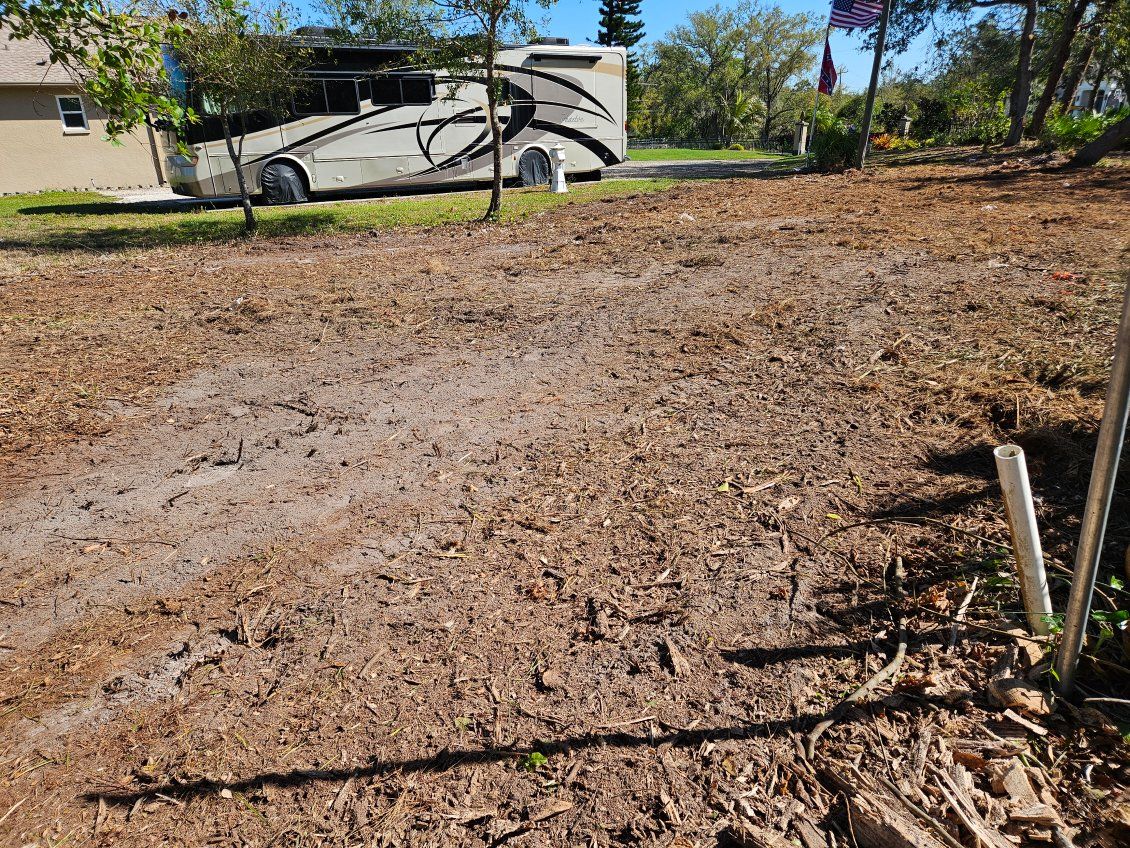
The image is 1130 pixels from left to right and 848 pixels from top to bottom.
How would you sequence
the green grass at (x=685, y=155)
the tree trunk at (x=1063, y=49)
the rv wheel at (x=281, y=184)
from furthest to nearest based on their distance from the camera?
the green grass at (x=685, y=155) → the tree trunk at (x=1063, y=49) → the rv wheel at (x=281, y=184)

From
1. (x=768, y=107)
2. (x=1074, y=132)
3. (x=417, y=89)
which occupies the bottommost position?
(x=1074, y=132)

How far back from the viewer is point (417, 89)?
17219 mm

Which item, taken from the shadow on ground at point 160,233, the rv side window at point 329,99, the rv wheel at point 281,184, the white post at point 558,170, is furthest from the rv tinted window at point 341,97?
the white post at point 558,170

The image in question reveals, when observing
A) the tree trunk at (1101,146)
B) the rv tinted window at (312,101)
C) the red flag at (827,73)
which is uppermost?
the red flag at (827,73)

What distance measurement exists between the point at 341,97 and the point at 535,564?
16987 millimetres

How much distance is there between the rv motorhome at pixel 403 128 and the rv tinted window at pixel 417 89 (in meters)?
0.03

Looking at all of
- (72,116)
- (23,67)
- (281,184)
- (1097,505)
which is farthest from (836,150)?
(23,67)

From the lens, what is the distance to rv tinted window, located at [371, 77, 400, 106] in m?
16.7

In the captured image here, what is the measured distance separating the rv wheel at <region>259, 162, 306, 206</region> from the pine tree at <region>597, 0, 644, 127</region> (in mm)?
41970

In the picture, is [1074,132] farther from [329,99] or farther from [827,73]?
[329,99]

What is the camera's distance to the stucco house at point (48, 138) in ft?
72.3

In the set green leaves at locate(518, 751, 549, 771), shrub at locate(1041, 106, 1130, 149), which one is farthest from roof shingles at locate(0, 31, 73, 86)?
shrub at locate(1041, 106, 1130, 149)

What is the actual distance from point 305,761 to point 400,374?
325 cm

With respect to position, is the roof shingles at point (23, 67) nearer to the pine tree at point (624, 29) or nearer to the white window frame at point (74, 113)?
the white window frame at point (74, 113)
